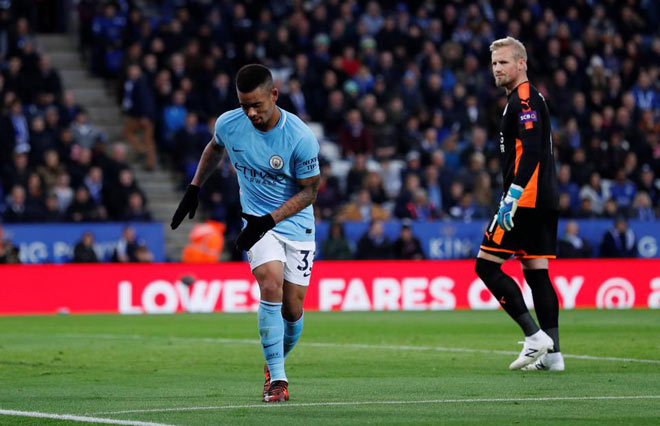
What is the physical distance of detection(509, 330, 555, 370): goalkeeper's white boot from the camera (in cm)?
953

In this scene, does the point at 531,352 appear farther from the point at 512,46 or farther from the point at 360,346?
the point at 360,346

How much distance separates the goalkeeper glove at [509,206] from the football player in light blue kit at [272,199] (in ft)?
6.21

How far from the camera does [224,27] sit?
84.3ft

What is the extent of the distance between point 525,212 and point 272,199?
2420 mm

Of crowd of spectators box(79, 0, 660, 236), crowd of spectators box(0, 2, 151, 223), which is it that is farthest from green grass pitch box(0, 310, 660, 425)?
crowd of spectators box(79, 0, 660, 236)

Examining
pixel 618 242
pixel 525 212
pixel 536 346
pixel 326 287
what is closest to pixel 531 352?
pixel 536 346

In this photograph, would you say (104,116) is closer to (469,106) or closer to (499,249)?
(469,106)

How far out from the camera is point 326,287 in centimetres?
1961

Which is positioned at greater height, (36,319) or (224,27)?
(224,27)

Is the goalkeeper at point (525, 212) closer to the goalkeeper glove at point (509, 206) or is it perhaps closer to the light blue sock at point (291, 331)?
the goalkeeper glove at point (509, 206)

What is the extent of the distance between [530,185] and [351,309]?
33.5 feet

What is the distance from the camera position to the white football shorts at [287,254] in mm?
7973

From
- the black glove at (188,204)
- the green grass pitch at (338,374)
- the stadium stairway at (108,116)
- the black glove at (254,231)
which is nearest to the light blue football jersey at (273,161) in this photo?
the black glove at (254,231)

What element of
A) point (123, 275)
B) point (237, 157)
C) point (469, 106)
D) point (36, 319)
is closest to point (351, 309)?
point (123, 275)
